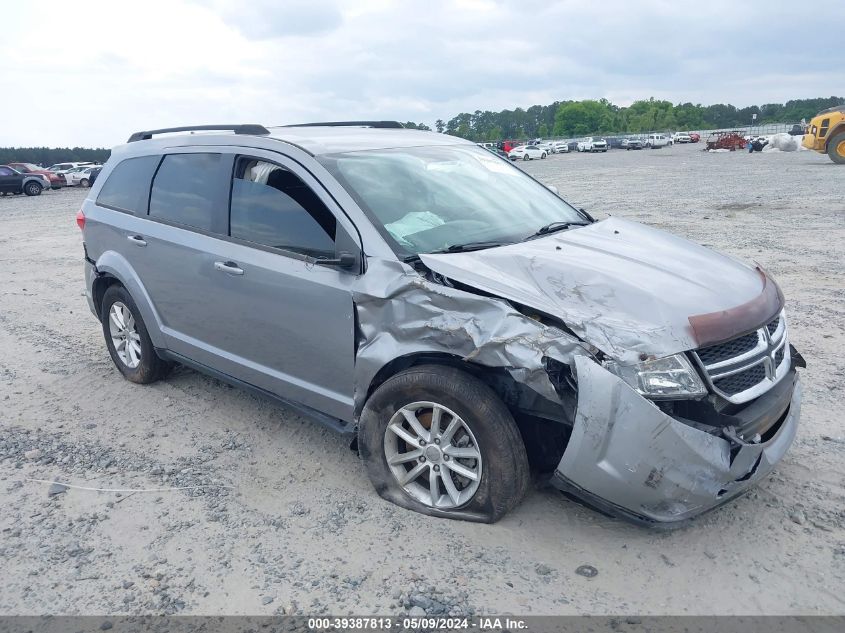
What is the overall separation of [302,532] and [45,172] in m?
39.4

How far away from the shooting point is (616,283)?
3.15 meters

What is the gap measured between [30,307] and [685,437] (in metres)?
7.81

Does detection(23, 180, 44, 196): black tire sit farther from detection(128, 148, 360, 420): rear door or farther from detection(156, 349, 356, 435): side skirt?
detection(156, 349, 356, 435): side skirt

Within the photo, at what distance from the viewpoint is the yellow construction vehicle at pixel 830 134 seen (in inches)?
1023

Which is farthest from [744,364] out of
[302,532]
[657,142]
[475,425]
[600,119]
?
[600,119]

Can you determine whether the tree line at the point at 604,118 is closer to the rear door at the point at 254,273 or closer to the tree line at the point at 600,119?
the tree line at the point at 600,119

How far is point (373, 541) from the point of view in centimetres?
327

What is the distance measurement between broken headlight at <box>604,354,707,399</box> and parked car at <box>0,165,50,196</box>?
36772 millimetres

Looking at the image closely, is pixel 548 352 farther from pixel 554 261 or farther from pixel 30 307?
pixel 30 307

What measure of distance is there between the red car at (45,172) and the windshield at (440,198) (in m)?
36.0

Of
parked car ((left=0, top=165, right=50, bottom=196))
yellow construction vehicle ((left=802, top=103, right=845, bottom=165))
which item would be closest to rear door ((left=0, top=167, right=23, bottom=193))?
parked car ((left=0, top=165, right=50, bottom=196))

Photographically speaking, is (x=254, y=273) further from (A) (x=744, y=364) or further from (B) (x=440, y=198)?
(A) (x=744, y=364)

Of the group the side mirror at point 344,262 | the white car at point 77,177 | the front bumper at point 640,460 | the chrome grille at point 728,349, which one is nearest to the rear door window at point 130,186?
the side mirror at point 344,262

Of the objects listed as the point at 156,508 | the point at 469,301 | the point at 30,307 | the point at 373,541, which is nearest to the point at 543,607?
the point at 373,541
